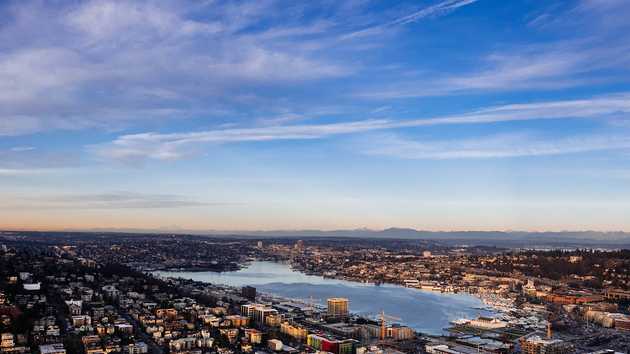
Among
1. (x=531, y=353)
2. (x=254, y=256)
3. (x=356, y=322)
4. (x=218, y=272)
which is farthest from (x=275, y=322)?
(x=254, y=256)

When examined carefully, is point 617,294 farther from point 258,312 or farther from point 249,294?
point 258,312

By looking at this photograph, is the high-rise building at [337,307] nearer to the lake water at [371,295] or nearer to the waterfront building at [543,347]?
the lake water at [371,295]

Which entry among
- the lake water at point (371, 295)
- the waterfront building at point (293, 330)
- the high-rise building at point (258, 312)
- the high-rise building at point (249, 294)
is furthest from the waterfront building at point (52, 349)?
the high-rise building at point (249, 294)

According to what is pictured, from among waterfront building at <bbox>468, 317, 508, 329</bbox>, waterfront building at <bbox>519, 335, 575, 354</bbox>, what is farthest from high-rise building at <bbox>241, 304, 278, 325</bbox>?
waterfront building at <bbox>519, 335, 575, 354</bbox>

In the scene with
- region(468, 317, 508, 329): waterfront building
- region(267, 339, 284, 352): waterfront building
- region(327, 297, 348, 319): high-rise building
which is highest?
region(327, 297, 348, 319): high-rise building

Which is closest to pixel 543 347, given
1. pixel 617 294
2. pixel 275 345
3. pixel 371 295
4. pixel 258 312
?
pixel 275 345

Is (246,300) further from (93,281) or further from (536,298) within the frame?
(536,298)

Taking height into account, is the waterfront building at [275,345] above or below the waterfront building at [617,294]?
below

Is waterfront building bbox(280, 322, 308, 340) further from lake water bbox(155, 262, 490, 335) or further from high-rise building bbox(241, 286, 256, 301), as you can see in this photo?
high-rise building bbox(241, 286, 256, 301)
